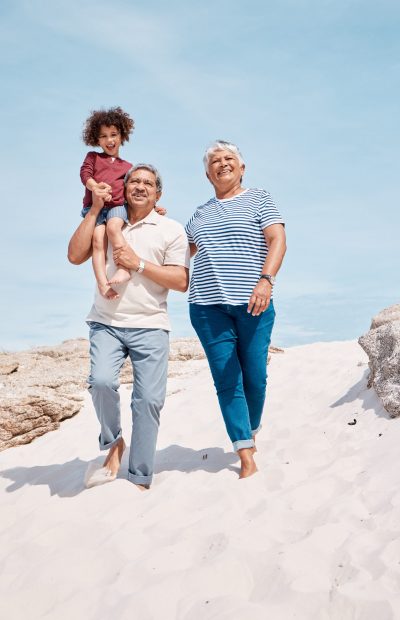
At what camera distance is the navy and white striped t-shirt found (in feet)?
14.2

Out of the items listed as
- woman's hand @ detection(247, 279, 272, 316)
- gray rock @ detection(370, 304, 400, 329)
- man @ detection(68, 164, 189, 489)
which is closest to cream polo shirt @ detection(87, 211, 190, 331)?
man @ detection(68, 164, 189, 489)

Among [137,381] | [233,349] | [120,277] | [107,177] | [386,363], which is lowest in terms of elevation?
[386,363]

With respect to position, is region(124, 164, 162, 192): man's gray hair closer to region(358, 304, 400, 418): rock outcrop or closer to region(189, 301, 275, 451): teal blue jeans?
region(189, 301, 275, 451): teal blue jeans

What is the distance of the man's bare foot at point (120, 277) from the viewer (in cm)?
434

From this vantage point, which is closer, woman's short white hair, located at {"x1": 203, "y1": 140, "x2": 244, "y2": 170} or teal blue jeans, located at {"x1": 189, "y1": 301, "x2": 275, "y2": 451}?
teal blue jeans, located at {"x1": 189, "y1": 301, "x2": 275, "y2": 451}

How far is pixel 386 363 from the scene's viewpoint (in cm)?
575

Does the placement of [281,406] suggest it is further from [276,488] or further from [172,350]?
[172,350]

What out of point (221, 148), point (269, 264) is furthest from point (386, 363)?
point (221, 148)

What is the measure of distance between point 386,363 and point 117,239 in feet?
9.35

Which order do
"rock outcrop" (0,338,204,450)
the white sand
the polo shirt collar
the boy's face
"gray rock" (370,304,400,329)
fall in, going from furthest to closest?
"gray rock" (370,304,400,329) < "rock outcrop" (0,338,204,450) < the boy's face < the polo shirt collar < the white sand

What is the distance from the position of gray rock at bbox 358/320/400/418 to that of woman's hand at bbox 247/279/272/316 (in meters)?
1.92

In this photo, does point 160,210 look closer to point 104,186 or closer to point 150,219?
point 150,219

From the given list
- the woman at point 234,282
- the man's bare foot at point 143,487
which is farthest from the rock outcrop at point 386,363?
the man's bare foot at point 143,487

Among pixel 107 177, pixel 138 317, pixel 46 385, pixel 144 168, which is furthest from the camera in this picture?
pixel 46 385
